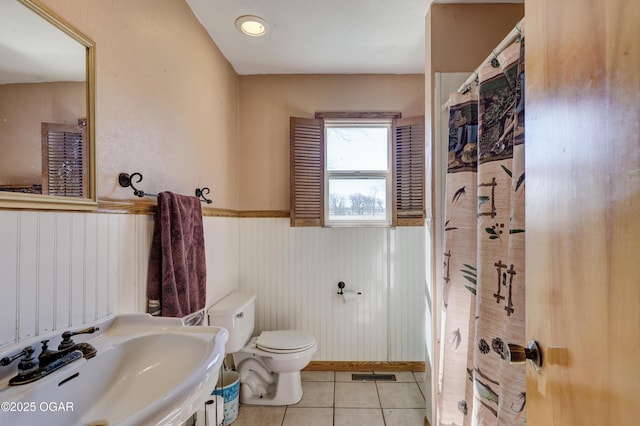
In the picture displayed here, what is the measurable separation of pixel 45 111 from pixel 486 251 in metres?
Answer: 1.53

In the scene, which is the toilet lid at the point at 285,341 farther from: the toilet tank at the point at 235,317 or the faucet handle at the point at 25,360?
the faucet handle at the point at 25,360

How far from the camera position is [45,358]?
78 centimetres

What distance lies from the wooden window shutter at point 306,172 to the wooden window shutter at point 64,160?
63.4 inches

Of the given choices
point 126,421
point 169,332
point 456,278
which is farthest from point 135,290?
point 456,278

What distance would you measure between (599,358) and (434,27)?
1.87m

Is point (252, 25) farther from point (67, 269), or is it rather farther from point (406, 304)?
point (406, 304)

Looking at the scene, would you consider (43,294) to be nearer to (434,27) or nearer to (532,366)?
(532,366)

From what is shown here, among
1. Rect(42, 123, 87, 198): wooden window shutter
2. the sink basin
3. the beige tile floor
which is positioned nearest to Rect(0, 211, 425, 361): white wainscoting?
the beige tile floor

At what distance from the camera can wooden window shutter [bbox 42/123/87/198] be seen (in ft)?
2.84

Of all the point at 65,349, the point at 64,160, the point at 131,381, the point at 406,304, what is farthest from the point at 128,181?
the point at 406,304

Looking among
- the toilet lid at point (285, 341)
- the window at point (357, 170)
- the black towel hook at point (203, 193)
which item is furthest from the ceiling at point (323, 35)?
the toilet lid at point (285, 341)

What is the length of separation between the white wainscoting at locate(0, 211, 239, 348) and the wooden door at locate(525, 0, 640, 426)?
1.28m

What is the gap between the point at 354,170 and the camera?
259cm

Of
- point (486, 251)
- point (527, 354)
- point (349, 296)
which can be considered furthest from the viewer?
point (349, 296)
